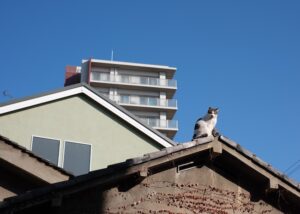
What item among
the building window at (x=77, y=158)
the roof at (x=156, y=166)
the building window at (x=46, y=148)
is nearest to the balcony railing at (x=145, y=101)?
the building window at (x=77, y=158)

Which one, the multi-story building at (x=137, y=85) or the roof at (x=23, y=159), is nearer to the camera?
the roof at (x=23, y=159)

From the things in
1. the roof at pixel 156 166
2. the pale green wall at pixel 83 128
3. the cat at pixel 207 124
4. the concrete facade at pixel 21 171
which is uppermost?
the pale green wall at pixel 83 128

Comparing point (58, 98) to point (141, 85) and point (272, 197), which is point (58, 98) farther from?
point (141, 85)

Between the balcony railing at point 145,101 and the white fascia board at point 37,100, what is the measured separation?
72936mm

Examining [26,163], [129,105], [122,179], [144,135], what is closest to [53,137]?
[144,135]

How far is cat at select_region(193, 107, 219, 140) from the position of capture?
13.7 meters

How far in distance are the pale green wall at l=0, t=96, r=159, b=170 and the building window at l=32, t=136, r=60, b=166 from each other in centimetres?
20

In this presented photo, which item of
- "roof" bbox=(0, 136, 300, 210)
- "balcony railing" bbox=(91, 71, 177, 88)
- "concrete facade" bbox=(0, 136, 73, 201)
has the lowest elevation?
"roof" bbox=(0, 136, 300, 210)

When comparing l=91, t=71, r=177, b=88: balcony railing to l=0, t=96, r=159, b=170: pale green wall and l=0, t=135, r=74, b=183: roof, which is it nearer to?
l=0, t=96, r=159, b=170: pale green wall

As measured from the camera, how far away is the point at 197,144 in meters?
12.6

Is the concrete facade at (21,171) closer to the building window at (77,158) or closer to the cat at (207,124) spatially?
the cat at (207,124)

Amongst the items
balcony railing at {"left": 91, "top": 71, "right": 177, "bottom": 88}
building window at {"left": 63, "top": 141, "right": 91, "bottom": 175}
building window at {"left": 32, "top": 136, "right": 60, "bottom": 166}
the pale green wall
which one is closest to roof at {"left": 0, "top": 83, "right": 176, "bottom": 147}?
the pale green wall

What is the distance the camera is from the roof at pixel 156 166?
11117 mm

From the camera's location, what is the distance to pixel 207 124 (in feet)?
47.2
